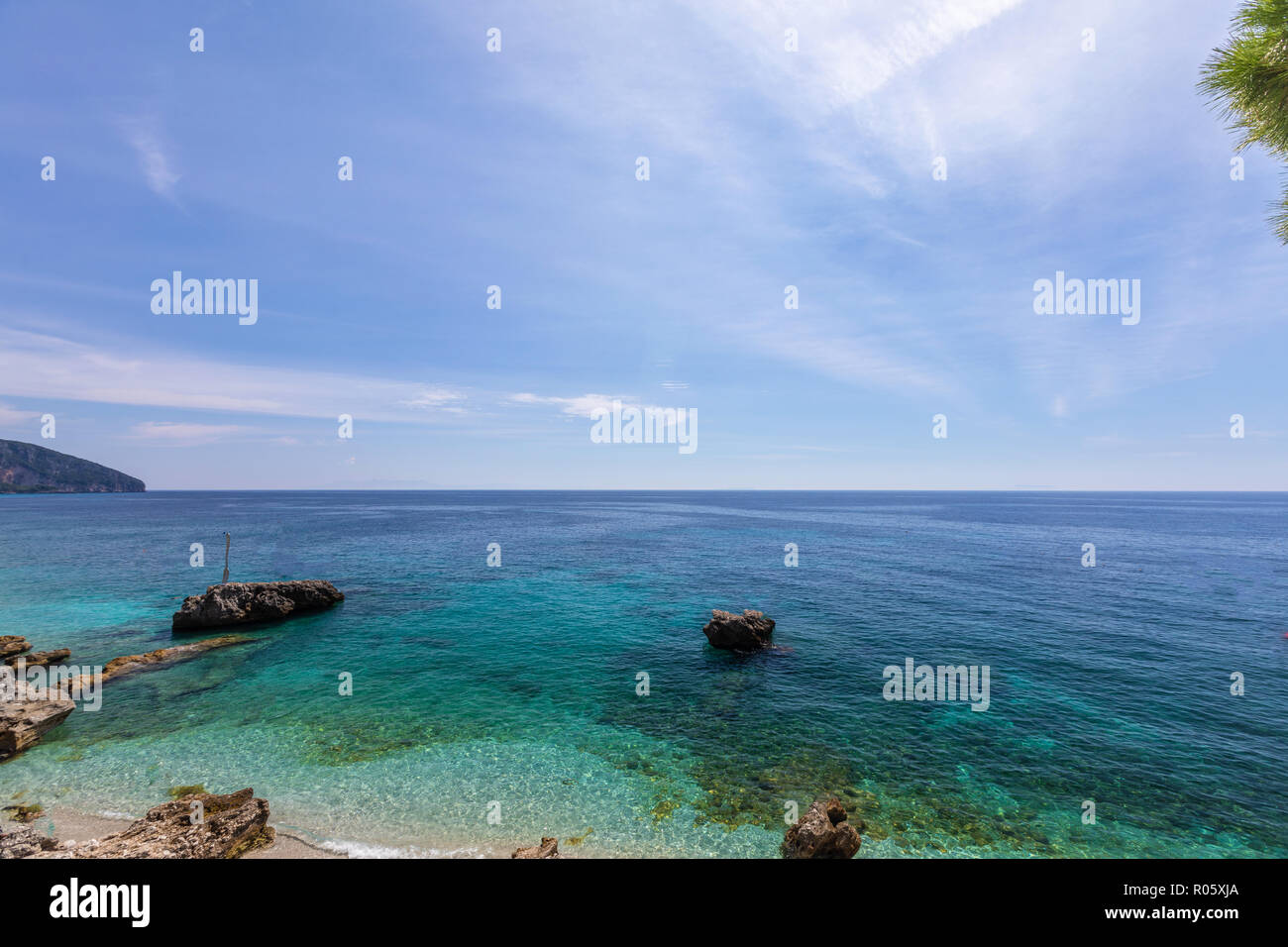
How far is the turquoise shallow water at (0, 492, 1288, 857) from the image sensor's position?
1689 cm

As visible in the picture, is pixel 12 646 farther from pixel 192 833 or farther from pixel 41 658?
pixel 192 833

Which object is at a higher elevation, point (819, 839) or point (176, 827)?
point (176, 827)

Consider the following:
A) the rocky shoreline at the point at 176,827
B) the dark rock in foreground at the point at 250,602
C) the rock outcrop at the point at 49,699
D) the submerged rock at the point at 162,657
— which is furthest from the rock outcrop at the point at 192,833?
the dark rock in foreground at the point at 250,602

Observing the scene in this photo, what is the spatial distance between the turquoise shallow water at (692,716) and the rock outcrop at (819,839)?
92 cm

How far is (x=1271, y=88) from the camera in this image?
11.9 m

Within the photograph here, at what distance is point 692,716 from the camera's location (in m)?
24.4

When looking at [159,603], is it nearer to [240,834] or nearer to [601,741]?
[240,834]

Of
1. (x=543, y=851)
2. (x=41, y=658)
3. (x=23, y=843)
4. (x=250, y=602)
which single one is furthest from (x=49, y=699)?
(x=543, y=851)

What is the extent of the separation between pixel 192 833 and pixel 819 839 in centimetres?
1901

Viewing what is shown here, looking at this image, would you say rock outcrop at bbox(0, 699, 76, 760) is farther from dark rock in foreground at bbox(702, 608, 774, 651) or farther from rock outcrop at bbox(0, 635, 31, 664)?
dark rock in foreground at bbox(702, 608, 774, 651)

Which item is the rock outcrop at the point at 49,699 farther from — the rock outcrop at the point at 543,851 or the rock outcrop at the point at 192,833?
the rock outcrop at the point at 543,851

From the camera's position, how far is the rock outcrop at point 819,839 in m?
14.5

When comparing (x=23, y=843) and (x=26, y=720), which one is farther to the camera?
(x=26, y=720)
